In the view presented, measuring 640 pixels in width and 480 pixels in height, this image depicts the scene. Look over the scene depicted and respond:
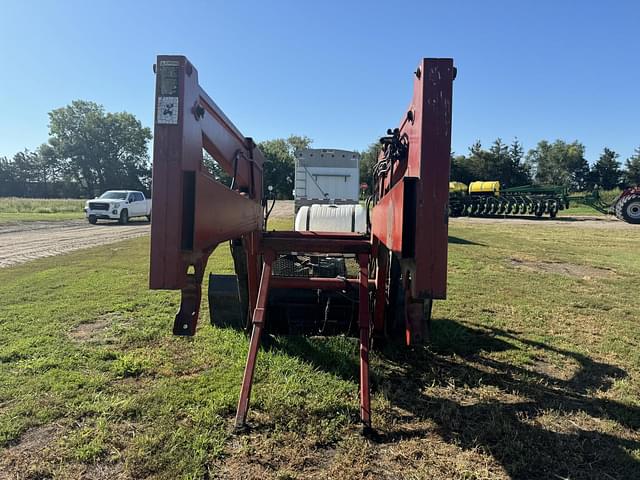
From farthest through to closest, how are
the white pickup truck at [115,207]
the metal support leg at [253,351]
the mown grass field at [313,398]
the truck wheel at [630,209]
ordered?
the truck wheel at [630,209] < the white pickup truck at [115,207] < the metal support leg at [253,351] < the mown grass field at [313,398]

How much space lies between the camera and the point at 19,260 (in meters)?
9.09

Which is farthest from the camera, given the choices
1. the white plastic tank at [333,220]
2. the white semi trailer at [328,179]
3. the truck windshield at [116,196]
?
the truck windshield at [116,196]

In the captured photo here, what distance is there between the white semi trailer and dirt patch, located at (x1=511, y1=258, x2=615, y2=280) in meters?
4.03

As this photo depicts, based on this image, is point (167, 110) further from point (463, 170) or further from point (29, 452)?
point (463, 170)

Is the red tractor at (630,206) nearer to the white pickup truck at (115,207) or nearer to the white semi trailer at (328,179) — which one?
the white semi trailer at (328,179)

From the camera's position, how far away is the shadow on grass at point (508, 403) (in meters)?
2.35

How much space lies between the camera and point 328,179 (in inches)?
354

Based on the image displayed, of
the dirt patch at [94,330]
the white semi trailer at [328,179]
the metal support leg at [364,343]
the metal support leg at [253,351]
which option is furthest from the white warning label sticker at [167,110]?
the white semi trailer at [328,179]

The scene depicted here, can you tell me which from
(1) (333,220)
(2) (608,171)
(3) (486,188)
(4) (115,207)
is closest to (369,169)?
(1) (333,220)

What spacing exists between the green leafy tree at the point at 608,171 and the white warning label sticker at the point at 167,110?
7224 centimetres

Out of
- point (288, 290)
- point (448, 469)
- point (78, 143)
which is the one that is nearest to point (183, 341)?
point (288, 290)

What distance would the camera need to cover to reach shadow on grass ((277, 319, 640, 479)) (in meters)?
2.35

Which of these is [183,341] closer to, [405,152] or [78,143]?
[405,152]

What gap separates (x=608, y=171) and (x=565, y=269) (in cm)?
6512
